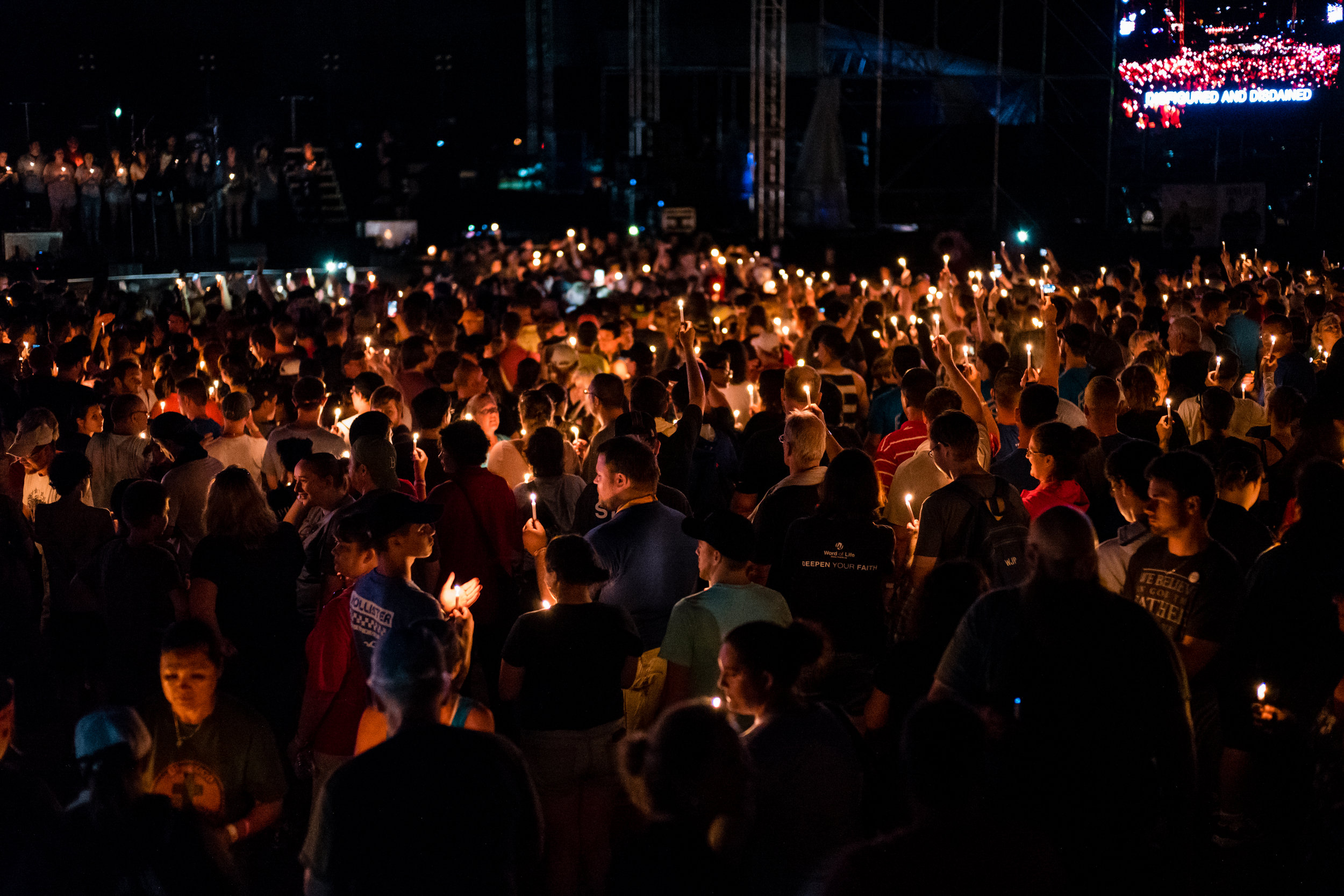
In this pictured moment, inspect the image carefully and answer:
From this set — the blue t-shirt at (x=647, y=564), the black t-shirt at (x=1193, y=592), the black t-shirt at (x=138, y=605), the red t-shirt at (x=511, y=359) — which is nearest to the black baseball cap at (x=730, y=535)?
the blue t-shirt at (x=647, y=564)

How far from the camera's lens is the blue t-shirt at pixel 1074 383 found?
7.32 m

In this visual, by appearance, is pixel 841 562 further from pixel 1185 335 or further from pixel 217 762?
pixel 1185 335

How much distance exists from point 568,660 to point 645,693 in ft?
1.94

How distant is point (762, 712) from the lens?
3027 millimetres

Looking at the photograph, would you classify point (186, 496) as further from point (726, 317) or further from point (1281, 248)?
point (1281, 248)

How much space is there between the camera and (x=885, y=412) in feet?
23.9

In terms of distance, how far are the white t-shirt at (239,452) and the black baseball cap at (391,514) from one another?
2.29 meters

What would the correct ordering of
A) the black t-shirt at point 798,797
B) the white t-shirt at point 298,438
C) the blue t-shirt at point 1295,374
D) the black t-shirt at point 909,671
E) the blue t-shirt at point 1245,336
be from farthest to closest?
the blue t-shirt at point 1245,336
the blue t-shirt at point 1295,374
the white t-shirt at point 298,438
the black t-shirt at point 909,671
the black t-shirt at point 798,797

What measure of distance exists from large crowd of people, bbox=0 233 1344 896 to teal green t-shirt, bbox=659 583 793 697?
0.01 m

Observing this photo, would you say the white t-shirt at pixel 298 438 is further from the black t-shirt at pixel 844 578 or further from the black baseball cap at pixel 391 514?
the black t-shirt at pixel 844 578

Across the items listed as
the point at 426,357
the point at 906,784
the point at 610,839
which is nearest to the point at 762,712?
the point at 906,784

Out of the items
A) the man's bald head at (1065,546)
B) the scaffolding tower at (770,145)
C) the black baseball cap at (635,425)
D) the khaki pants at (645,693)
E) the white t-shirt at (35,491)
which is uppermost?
the scaffolding tower at (770,145)

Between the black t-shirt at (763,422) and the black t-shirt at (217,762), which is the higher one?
the black t-shirt at (763,422)

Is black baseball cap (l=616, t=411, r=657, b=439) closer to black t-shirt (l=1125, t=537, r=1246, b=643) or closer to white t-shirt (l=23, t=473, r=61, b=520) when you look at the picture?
black t-shirt (l=1125, t=537, r=1246, b=643)
